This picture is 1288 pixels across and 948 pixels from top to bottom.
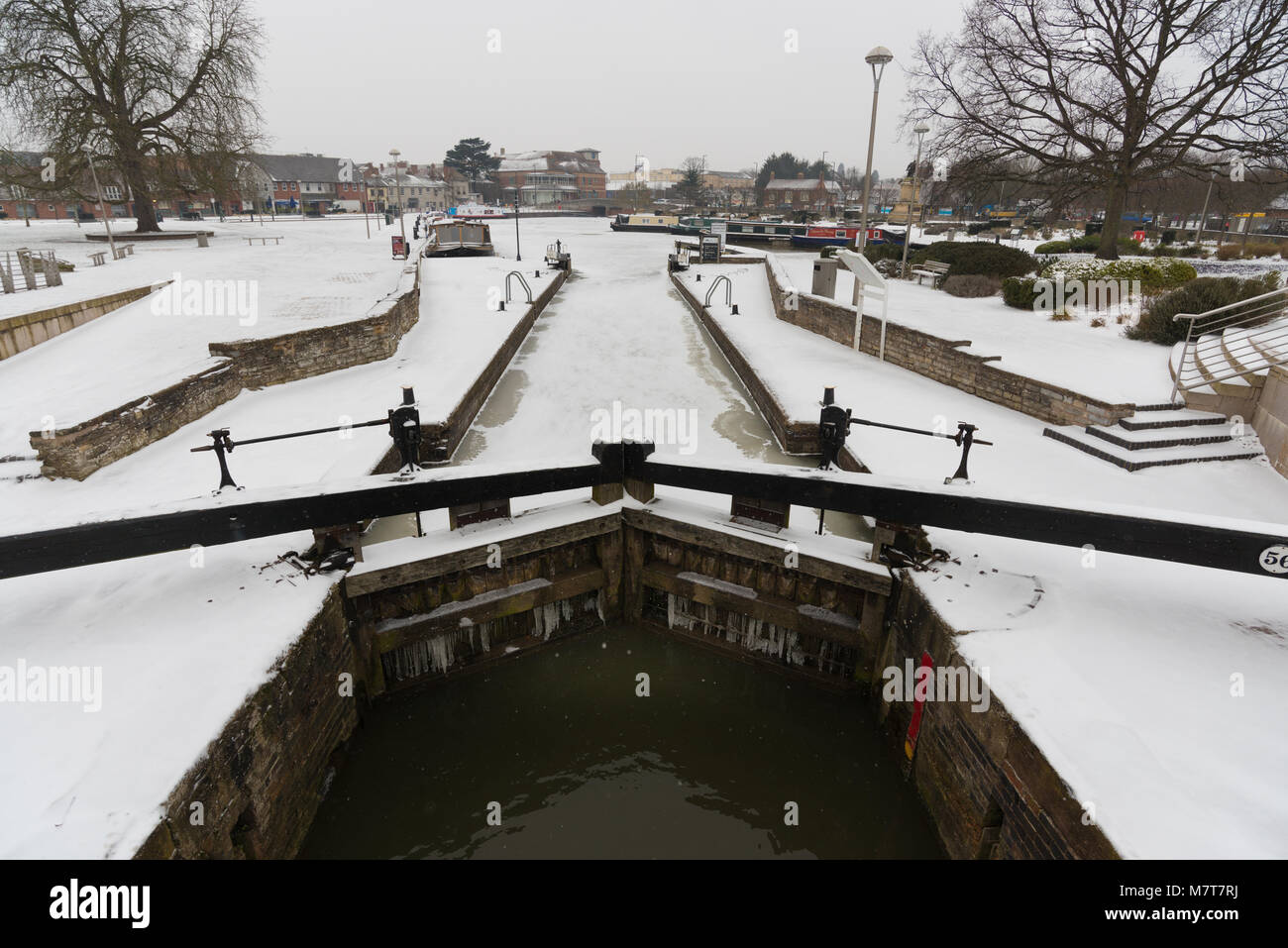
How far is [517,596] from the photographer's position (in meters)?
6.98

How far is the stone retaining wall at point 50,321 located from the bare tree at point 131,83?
15.8 metres

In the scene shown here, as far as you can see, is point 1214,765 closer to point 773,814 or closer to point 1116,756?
point 1116,756

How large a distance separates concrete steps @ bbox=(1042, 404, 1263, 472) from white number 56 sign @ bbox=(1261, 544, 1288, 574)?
331 cm

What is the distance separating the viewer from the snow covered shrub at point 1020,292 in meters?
16.2

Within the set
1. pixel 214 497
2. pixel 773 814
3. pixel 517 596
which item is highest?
pixel 214 497

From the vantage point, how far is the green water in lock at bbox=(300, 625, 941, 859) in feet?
16.5

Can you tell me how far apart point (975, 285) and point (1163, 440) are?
37.9 feet

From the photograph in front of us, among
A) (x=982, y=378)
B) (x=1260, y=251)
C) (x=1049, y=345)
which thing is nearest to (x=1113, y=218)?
(x=1260, y=251)

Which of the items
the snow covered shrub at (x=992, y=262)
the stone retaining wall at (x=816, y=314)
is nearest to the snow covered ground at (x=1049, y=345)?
the stone retaining wall at (x=816, y=314)

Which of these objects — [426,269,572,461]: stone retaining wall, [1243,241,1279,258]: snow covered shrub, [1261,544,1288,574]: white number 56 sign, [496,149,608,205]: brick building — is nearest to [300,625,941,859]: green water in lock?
[1261,544,1288,574]: white number 56 sign

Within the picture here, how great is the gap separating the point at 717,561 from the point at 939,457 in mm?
3549

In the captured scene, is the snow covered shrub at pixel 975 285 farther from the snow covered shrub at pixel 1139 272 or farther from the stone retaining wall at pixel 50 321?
the stone retaining wall at pixel 50 321
